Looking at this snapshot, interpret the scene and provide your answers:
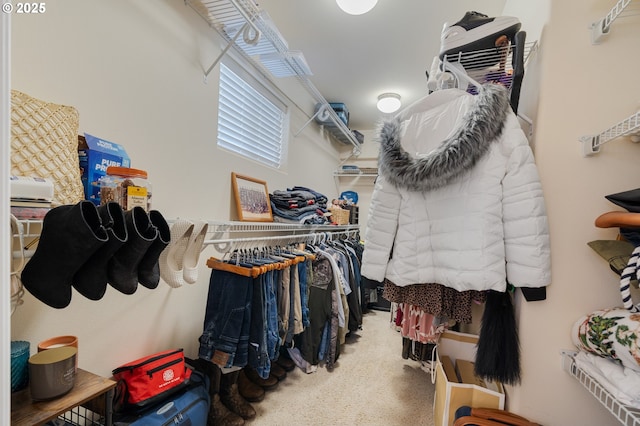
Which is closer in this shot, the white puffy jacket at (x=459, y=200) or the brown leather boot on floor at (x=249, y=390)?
the white puffy jacket at (x=459, y=200)

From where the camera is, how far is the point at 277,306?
173 centimetres

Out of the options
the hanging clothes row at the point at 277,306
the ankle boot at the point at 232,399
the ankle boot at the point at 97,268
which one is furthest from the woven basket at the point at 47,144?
the ankle boot at the point at 232,399

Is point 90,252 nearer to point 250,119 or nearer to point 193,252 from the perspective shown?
point 193,252

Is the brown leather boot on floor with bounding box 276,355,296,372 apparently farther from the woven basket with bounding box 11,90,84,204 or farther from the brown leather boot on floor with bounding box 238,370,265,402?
the woven basket with bounding box 11,90,84,204

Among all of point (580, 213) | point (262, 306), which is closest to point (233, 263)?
point (262, 306)

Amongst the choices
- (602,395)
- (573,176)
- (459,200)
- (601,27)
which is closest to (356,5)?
(601,27)

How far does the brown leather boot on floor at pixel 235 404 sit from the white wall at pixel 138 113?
1.07 ft

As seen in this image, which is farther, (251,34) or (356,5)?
(251,34)

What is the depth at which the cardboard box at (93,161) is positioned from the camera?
3.32ft

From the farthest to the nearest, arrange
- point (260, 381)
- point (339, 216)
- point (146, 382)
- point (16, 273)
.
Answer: point (339, 216) < point (260, 381) < point (146, 382) < point (16, 273)

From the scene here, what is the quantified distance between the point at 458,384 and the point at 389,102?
9.37 ft

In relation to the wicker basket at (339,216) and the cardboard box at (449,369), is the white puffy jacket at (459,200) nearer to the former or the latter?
the cardboard box at (449,369)

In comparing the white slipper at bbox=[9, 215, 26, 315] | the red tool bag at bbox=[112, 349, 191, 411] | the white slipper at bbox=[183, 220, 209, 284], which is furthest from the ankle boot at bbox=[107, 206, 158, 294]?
the red tool bag at bbox=[112, 349, 191, 411]

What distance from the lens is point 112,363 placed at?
1297 mm
